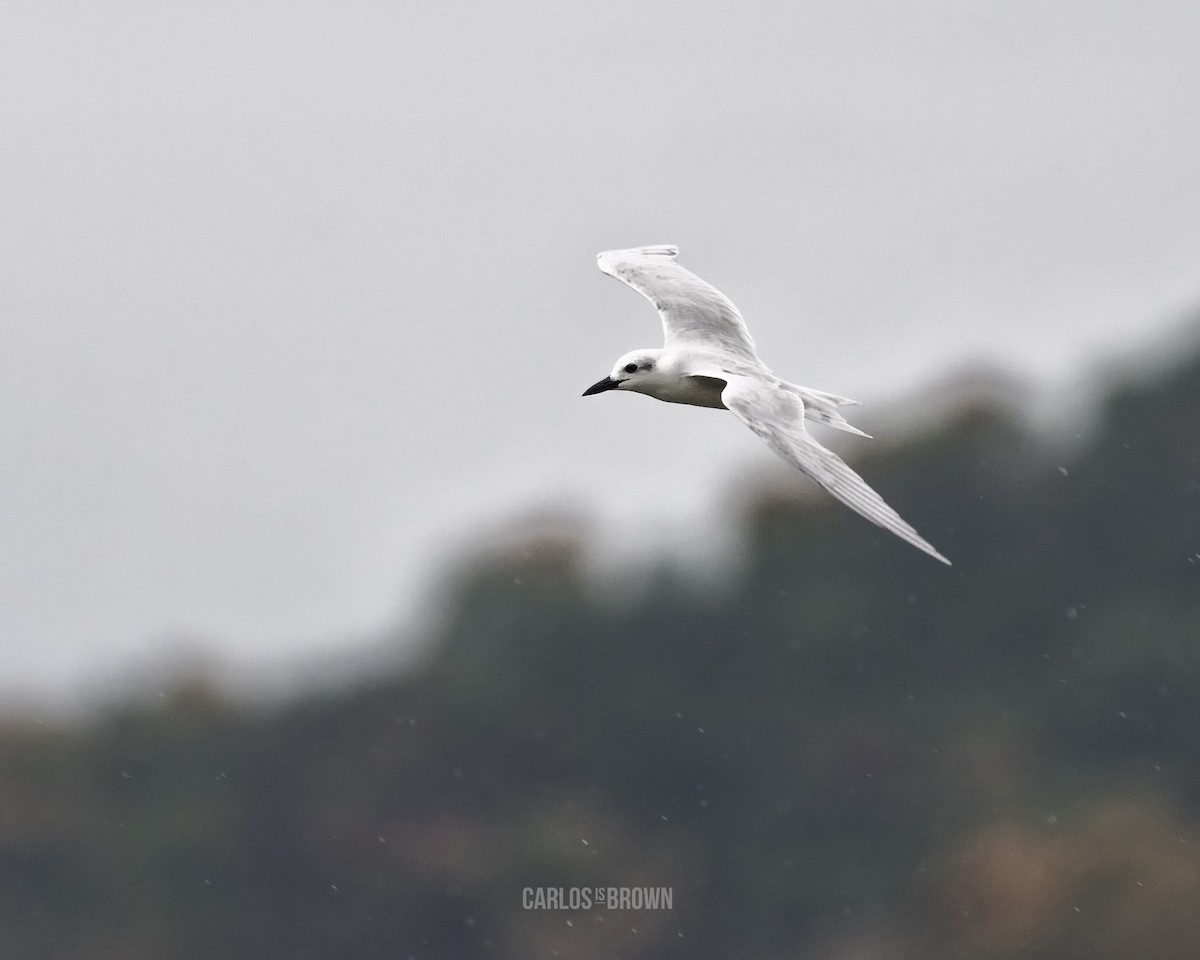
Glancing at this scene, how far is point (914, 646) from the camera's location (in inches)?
2037

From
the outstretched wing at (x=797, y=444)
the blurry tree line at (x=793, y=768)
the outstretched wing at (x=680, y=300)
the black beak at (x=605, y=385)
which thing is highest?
the blurry tree line at (x=793, y=768)

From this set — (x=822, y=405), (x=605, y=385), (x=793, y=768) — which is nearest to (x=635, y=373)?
(x=605, y=385)

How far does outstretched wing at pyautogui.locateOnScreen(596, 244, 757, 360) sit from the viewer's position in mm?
14539

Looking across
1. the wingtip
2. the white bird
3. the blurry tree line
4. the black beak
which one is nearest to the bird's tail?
the white bird

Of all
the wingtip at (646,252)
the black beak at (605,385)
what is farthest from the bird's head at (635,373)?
the wingtip at (646,252)

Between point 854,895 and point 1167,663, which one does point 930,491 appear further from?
point 854,895

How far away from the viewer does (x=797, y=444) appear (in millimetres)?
11773

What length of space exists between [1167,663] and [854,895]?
868 cm

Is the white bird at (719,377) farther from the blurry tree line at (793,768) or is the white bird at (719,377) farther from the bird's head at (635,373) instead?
the blurry tree line at (793,768)

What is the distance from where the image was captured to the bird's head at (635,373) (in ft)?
44.9

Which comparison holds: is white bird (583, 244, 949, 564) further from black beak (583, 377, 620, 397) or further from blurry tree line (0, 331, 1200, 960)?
blurry tree line (0, 331, 1200, 960)

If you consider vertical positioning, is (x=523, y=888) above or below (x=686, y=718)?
below

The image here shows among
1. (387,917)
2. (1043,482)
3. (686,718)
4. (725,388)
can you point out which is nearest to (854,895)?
(686,718)

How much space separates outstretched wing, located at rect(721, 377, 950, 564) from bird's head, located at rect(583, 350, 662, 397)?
600 millimetres
